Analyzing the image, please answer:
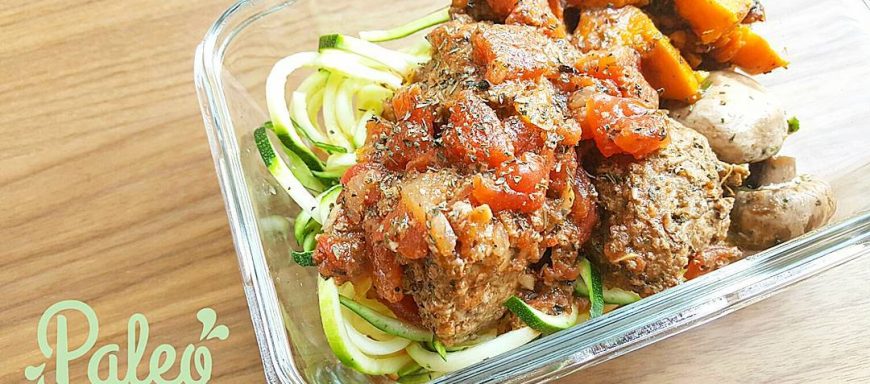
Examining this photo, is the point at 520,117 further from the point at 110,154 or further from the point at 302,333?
the point at 110,154

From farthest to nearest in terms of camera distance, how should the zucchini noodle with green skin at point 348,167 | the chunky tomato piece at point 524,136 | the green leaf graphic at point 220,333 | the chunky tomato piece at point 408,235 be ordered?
the green leaf graphic at point 220,333, the zucchini noodle with green skin at point 348,167, the chunky tomato piece at point 524,136, the chunky tomato piece at point 408,235

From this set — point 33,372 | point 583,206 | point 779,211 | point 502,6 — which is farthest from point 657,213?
point 33,372

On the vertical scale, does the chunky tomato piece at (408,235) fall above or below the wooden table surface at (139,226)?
above

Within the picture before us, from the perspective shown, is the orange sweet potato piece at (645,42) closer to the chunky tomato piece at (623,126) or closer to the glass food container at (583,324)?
the chunky tomato piece at (623,126)

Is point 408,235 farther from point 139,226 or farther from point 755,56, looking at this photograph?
point 755,56

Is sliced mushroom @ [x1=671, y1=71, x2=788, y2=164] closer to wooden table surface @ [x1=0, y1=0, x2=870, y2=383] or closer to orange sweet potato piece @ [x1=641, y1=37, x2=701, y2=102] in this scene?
orange sweet potato piece @ [x1=641, y1=37, x2=701, y2=102]

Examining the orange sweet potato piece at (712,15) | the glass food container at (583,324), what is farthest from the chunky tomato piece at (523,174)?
the orange sweet potato piece at (712,15)

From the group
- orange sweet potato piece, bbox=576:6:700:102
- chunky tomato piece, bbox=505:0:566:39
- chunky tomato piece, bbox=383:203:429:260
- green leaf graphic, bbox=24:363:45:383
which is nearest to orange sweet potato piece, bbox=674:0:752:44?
orange sweet potato piece, bbox=576:6:700:102

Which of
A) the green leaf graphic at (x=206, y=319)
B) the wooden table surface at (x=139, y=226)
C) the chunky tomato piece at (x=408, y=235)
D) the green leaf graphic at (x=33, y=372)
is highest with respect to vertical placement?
the chunky tomato piece at (x=408, y=235)
